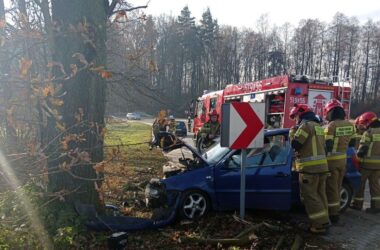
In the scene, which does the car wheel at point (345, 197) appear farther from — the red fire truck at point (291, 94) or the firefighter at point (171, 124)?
the red fire truck at point (291, 94)

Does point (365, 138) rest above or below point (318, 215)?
above

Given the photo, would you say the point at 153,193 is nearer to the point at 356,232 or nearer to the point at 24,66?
the point at 356,232

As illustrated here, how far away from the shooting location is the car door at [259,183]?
19.9ft

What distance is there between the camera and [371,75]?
67.9 metres

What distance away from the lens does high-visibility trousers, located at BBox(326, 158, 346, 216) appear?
6043mm

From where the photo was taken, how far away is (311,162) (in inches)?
225

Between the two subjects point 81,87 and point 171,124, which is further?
point 81,87

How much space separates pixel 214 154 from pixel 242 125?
1.43 m

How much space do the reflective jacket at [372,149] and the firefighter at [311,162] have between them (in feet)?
6.75

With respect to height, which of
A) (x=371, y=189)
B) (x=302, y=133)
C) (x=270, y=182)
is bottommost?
(x=371, y=189)

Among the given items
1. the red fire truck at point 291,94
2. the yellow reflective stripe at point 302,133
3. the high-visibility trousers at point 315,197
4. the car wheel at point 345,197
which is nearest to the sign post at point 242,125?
the yellow reflective stripe at point 302,133

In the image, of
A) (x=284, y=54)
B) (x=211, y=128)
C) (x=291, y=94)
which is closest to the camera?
(x=291, y=94)

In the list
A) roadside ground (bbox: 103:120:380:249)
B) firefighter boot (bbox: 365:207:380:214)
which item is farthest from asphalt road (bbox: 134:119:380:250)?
→ firefighter boot (bbox: 365:207:380:214)

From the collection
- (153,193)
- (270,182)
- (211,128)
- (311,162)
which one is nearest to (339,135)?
(311,162)
